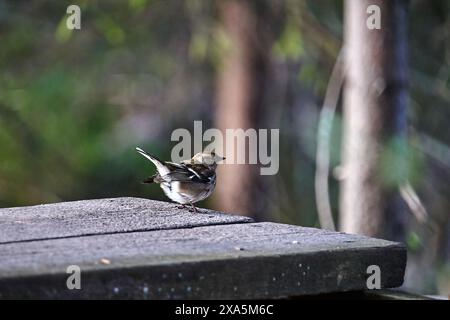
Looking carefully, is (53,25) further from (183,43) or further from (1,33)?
(183,43)

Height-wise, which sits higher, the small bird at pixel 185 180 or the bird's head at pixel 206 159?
the bird's head at pixel 206 159

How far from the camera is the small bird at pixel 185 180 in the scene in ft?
17.0

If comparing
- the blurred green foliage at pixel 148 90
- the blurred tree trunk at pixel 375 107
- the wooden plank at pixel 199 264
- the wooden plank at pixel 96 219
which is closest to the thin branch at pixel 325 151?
the blurred tree trunk at pixel 375 107

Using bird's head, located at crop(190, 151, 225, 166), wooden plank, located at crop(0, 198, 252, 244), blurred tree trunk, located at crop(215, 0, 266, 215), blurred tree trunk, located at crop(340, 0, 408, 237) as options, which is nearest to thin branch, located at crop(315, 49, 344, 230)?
blurred tree trunk, located at crop(340, 0, 408, 237)

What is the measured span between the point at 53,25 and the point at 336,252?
7.37 metres

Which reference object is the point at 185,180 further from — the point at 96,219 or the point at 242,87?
the point at 242,87

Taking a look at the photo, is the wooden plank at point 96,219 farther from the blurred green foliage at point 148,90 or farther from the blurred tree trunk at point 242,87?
the blurred tree trunk at point 242,87

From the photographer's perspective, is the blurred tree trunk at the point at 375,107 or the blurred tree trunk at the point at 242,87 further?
the blurred tree trunk at the point at 242,87

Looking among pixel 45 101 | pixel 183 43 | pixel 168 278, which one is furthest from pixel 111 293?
pixel 183 43

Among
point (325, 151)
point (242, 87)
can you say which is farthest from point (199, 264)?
point (242, 87)

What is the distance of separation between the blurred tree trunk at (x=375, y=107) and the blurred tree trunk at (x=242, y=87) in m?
4.47

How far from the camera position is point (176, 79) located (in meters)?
11.9

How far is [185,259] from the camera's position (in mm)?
2840

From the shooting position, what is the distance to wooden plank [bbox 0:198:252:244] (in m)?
3.39
